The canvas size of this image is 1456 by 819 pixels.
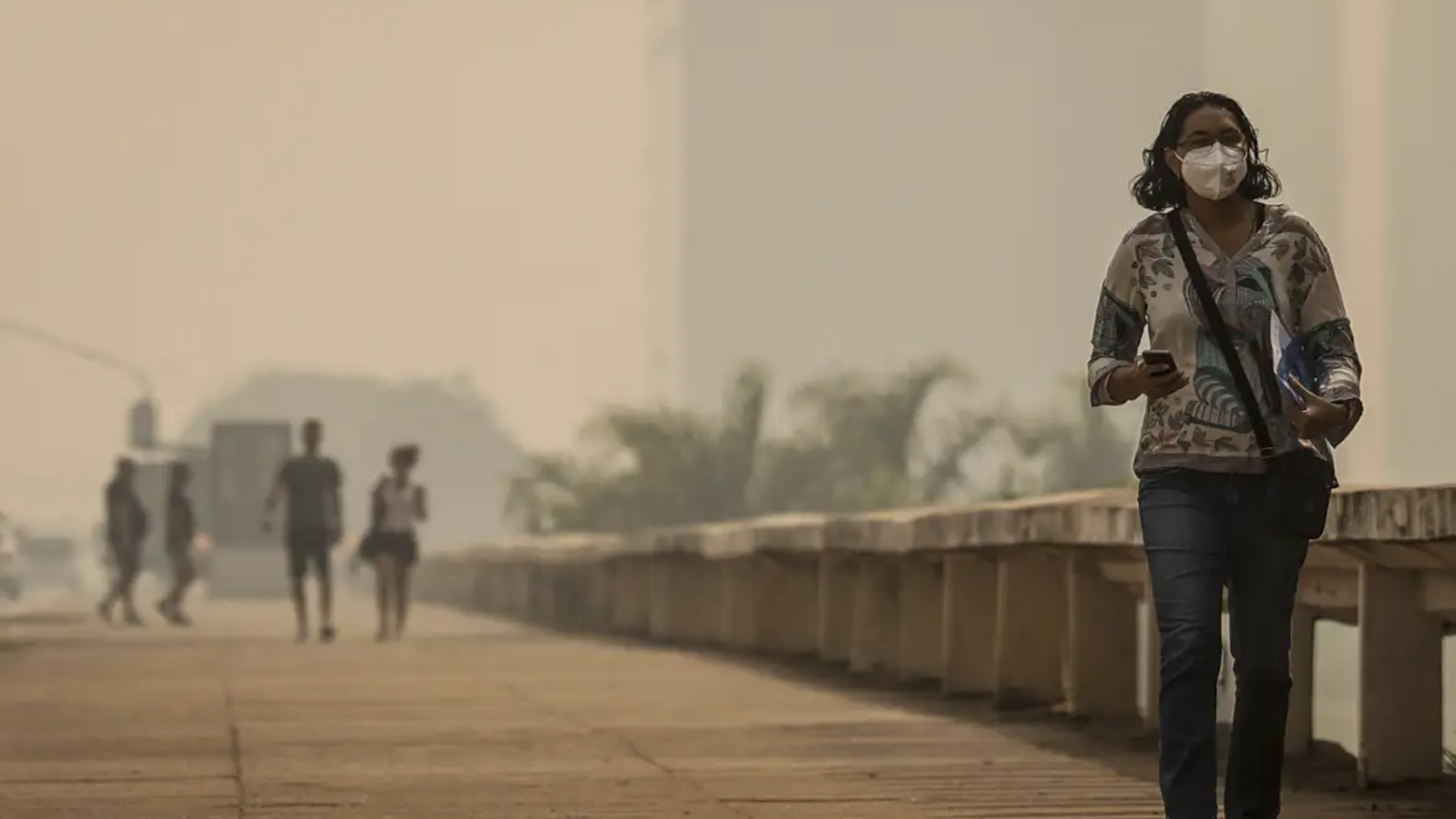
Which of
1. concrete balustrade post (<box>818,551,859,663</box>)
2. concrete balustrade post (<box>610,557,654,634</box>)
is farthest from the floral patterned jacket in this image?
concrete balustrade post (<box>610,557,654,634</box>)

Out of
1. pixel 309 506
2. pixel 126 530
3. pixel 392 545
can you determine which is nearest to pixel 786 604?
pixel 309 506

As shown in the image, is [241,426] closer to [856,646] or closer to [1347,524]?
[856,646]

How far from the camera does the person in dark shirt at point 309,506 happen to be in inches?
1135

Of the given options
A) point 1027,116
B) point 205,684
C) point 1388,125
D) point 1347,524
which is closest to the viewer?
point 1347,524

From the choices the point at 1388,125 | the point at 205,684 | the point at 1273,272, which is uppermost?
the point at 1388,125

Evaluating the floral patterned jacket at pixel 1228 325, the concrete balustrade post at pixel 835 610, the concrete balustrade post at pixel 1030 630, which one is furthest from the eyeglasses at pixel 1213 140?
the concrete balustrade post at pixel 835 610

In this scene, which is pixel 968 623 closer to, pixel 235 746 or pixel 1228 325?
pixel 235 746

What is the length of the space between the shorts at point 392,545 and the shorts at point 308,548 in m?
0.76

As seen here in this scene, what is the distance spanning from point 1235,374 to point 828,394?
6595 cm

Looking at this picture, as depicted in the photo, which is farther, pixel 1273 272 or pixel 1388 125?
pixel 1388 125

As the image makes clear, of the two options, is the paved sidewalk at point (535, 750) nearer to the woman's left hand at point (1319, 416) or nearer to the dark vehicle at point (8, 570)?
the woman's left hand at point (1319, 416)

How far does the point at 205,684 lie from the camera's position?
1950 centimetres

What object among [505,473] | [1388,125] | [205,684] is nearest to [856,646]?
[205,684]

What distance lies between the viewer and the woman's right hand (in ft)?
25.6
